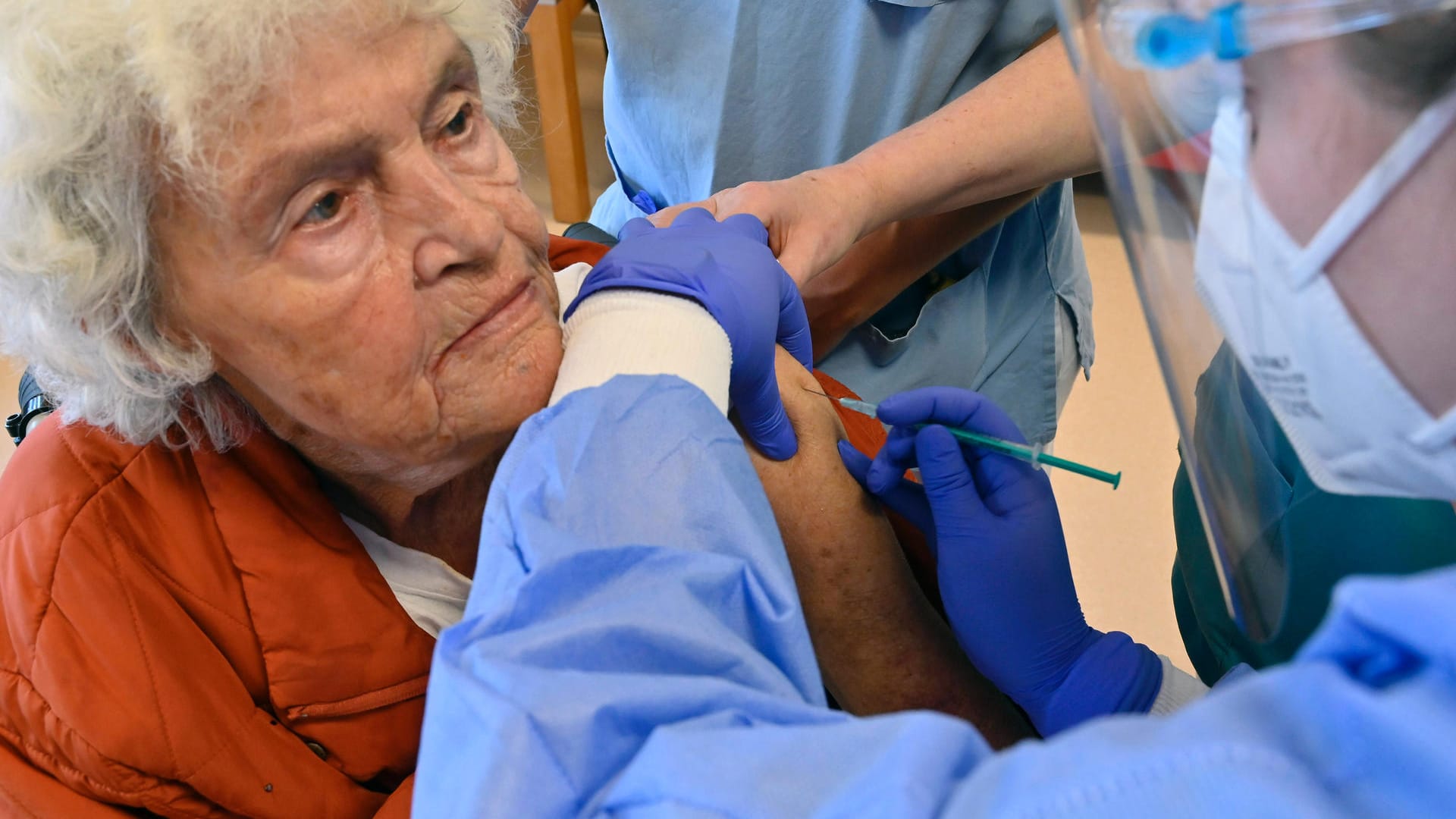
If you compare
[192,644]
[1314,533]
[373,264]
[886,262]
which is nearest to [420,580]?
[192,644]

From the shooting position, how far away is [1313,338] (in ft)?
1.97

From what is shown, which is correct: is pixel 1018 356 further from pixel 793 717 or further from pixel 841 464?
pixel 793 717

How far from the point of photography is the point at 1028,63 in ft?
4.34

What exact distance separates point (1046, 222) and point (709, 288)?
2.28 ft

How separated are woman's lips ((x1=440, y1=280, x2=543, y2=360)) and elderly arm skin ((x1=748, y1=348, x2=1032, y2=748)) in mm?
292

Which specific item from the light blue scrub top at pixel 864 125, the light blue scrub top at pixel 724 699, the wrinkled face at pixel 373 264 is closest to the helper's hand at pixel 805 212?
the light blue scrub top at pixel 864 125

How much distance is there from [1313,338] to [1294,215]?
7cm

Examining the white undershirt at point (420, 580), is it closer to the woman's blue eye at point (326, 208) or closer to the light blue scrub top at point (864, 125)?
the woman's blue eye at point (326, 208)

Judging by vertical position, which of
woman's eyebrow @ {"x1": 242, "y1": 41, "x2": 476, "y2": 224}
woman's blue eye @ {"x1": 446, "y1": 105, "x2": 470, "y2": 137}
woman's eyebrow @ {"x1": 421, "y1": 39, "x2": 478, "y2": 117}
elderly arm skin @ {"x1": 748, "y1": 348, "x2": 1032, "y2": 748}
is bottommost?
elderly arm skin @ {"x1": 748, "y1": 348, "x2": 1032, "y2": 748}

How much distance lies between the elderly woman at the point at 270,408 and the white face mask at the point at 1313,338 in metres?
0.57

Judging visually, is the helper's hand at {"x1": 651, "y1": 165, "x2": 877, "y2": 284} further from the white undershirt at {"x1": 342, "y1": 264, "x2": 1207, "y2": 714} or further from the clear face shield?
the clear face shield

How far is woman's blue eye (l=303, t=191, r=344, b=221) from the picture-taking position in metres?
0.94

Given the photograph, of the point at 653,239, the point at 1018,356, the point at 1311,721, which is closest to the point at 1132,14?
the point at 1311,721

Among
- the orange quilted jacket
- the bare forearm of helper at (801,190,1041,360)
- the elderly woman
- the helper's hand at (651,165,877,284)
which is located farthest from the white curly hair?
the bare forearm of helper at (801,190,1041,360)
